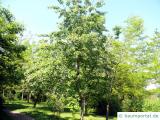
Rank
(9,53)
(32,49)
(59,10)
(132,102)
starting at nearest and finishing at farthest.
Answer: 1. (59,10)
2. (9,53)
3. (132,102)
4. (32,49)

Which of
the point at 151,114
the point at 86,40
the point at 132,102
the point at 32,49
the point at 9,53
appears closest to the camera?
the point at 151,114

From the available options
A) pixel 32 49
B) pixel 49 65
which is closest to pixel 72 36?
pixel 49 65

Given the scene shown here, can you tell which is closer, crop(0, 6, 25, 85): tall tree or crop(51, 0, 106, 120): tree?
crop(51, 0, 106, 120): tree

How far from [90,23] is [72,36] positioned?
5.31 feet

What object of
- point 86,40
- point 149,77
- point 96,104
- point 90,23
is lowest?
point 96,104

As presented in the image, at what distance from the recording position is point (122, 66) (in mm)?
27562

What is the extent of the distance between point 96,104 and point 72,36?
52.9 ft

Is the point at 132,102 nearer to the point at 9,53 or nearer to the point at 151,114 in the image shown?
the point at 9,53

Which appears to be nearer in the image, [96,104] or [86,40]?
[86,40]

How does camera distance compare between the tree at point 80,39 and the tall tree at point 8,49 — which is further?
the tall tree at point 8,49

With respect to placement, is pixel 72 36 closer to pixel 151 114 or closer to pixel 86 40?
pixel 86 40

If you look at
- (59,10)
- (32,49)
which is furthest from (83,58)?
(32,49)

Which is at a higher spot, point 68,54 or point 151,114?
point 68,54

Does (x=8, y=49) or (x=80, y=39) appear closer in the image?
(x=80, y=39)
